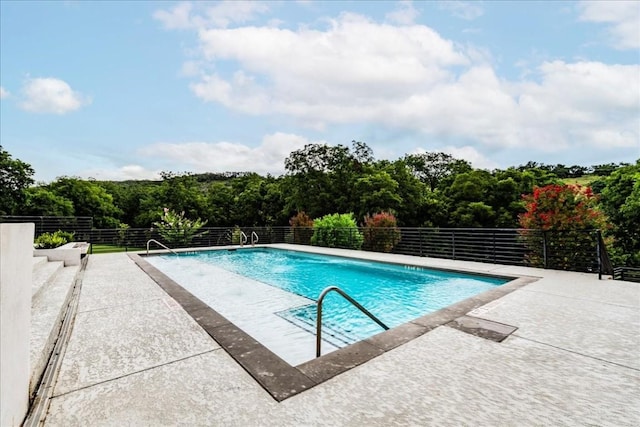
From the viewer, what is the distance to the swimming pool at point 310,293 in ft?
11.8

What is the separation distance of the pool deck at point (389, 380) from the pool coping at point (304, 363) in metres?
A: 0.06

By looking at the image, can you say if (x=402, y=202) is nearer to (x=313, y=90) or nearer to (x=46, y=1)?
(x=313, y=90)

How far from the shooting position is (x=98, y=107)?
11.0 metres

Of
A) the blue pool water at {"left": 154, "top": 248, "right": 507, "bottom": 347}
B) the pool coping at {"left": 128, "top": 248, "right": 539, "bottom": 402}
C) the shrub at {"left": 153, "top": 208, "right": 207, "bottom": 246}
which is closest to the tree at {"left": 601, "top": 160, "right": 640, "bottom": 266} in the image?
the blue pool water at {"left": 154, "top": 248, "right": 507, "bottom": 347}

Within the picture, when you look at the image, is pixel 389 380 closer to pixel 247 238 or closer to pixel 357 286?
pixel 357 286

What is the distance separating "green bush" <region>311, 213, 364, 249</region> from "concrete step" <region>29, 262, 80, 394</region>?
25.9 ft

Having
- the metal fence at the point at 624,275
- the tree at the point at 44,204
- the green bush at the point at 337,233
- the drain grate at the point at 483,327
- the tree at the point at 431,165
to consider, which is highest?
the tree at the point at 431,165

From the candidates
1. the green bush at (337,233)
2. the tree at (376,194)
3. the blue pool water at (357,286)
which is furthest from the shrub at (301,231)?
the tree at (376,194)

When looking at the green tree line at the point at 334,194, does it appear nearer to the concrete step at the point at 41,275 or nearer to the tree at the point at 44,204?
the tree at the point at 44,204

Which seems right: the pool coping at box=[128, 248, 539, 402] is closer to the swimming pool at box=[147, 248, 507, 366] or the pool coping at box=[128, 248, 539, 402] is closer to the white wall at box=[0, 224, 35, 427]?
the swimming pool at box=[147, 248, 507, 366]

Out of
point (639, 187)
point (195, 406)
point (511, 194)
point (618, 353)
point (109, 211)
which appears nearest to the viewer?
point (195, 406)

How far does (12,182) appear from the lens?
53.4 ft

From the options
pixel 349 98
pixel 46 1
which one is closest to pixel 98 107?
pixel 46 1

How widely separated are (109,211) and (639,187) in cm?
3278
